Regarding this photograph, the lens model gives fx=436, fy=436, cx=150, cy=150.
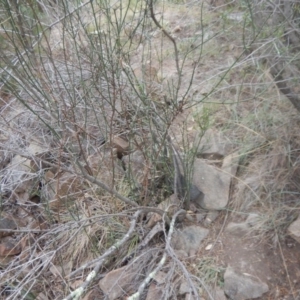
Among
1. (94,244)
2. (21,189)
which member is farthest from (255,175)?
(21,189)

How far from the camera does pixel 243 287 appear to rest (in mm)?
2537

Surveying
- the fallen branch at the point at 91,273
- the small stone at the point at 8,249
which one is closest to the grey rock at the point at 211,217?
the fallen branch at the point at 91,273

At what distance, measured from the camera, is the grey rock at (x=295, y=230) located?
2664 millimetres

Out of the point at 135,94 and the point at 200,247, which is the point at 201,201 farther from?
the point at 135,94

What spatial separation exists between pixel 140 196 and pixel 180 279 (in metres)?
0.61

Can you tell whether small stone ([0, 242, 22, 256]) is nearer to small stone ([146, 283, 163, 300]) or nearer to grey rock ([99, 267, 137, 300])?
grey rock ([99, 267, 137, 300])

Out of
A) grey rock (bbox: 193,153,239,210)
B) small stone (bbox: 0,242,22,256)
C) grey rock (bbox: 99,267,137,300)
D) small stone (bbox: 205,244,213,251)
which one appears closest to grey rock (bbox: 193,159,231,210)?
grey rock (bbox: 193,153,239,210)

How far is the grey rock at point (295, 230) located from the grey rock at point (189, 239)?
55cm

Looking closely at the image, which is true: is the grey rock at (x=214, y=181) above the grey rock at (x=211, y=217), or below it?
above

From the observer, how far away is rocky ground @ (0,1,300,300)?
263cm

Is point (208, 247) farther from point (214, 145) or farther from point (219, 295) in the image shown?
point (214, 145)

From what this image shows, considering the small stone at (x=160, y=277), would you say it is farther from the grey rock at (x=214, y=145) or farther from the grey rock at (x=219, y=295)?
the grey rock at (x=214, y=145)

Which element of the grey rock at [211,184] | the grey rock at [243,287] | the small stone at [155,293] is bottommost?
the grey rock at [243,287]

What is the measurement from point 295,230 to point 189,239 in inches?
27.1
